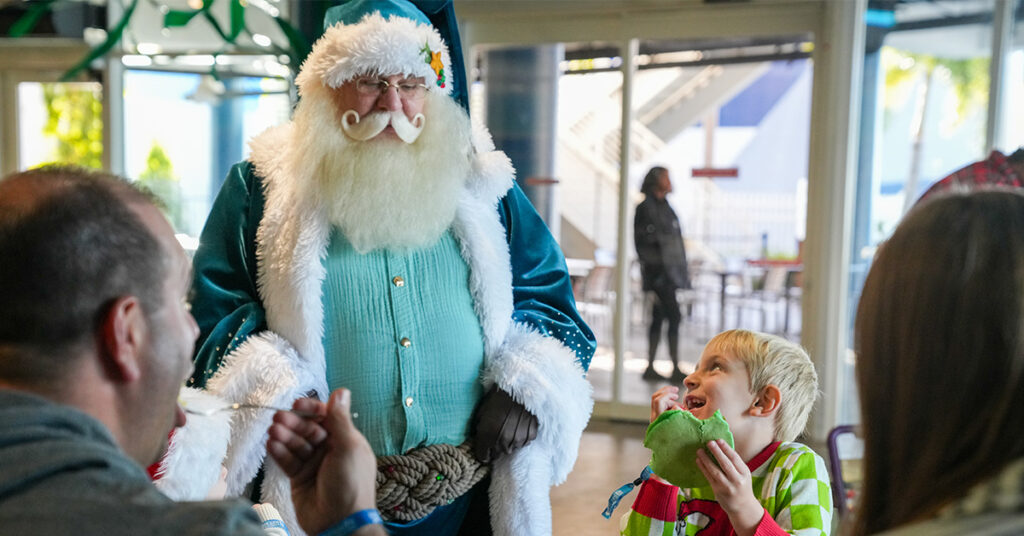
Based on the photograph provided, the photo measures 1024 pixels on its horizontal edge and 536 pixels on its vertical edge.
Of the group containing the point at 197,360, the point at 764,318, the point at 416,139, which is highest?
the point at 416,139

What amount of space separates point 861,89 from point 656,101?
1162mm

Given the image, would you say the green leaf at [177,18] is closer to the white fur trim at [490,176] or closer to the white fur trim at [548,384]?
the white fur trim at [490,176]

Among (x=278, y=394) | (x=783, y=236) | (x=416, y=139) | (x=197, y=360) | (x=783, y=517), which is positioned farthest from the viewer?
(x=783, y=236)

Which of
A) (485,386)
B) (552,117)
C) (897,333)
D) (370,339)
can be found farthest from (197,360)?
(552,117)

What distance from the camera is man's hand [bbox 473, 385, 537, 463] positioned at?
1.73 metres

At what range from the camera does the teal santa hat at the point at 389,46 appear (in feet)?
5.89

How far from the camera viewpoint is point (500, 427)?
1731 mm

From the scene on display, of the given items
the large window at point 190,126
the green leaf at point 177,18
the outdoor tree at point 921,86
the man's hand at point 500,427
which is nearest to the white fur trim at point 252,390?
the man's hand at point 500,427

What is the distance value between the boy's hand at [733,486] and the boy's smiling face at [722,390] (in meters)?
0.21

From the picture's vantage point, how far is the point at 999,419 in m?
0.78

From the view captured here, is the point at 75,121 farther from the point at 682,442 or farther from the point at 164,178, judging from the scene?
the point at 682,442

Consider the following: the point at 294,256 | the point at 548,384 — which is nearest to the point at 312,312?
the point at 294,256

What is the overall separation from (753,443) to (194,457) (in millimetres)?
981

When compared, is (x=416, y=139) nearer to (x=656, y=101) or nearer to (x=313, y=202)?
(x=313, y=202)
